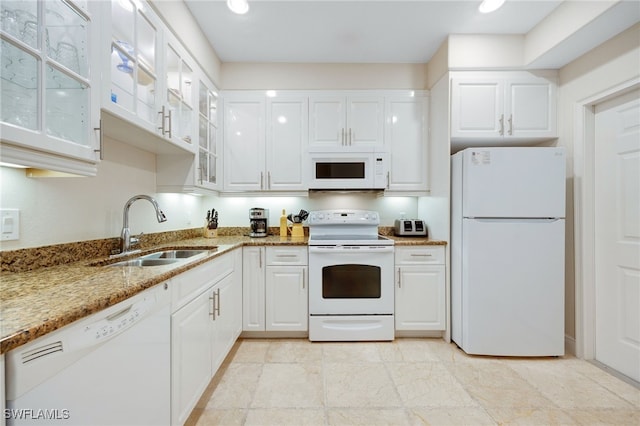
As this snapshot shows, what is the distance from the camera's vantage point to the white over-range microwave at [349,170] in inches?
104

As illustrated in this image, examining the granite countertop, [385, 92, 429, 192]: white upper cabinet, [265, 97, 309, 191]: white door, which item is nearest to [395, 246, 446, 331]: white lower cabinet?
[385, 92, 429, 192]: white upper cabinet

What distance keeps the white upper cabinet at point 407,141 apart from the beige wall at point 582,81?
1077 millimetres

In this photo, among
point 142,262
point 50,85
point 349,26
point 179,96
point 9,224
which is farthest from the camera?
point 349,26

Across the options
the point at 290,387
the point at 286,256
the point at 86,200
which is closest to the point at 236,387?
the point at 290,387

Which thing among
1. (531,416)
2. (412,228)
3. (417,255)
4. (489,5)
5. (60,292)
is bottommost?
(531,416)

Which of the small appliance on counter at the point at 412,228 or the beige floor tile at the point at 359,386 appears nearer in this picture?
the beige floor tile at the point at 359,386

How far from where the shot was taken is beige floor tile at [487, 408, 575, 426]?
59.1 inches

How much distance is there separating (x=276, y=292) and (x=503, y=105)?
2.55 m

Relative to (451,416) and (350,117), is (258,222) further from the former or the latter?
(451,416)

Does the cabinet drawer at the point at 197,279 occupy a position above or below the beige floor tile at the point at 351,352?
above

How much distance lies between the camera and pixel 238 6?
1.96 metres

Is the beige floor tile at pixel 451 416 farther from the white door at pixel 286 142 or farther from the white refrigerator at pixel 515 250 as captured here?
the white door at pixel 286 142

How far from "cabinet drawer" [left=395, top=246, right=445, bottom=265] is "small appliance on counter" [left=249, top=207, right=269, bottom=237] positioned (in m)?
1.33

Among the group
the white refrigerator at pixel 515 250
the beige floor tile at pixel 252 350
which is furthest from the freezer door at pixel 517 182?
the beige floor tile at pixel 252 350
